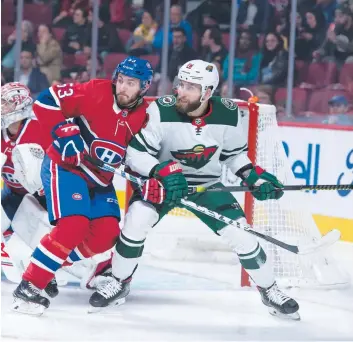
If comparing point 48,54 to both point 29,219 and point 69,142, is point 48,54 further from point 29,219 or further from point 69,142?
point 69,142

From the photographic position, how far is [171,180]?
3365mm

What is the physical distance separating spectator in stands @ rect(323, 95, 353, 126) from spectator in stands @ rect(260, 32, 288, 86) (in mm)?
348

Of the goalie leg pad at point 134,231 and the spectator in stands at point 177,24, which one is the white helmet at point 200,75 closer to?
the goalie leg pad at point 134,231

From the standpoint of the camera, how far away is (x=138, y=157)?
3459 millimetres

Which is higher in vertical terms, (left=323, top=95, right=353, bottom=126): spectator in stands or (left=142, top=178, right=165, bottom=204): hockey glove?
(left=142, top=178, right=165, bottom=204): hockey glove

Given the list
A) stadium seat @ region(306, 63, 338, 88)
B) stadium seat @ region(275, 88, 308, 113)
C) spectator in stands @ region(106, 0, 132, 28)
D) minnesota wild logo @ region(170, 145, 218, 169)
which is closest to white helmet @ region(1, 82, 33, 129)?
minnesota wild logo @ region(170, 145, 218, 169)

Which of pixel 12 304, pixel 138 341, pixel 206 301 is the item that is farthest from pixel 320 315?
pixel 12 304

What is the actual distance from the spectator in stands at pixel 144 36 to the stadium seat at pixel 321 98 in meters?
1.11

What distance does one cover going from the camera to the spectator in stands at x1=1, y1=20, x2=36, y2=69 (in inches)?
249

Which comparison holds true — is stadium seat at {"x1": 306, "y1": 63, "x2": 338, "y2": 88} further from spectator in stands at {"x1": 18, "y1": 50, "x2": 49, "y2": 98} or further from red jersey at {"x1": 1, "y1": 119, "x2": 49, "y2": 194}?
red jersey at {"x1": 1, "y1": 119, "x2": 49, "y2": 194}

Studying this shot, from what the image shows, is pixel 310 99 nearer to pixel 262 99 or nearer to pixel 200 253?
pixel 262 99

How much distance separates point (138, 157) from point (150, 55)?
9.19 ft

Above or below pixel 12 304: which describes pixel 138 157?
above

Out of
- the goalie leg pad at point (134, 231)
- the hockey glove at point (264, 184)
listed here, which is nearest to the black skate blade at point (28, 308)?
the goalie leg pad at point (134, 231)
